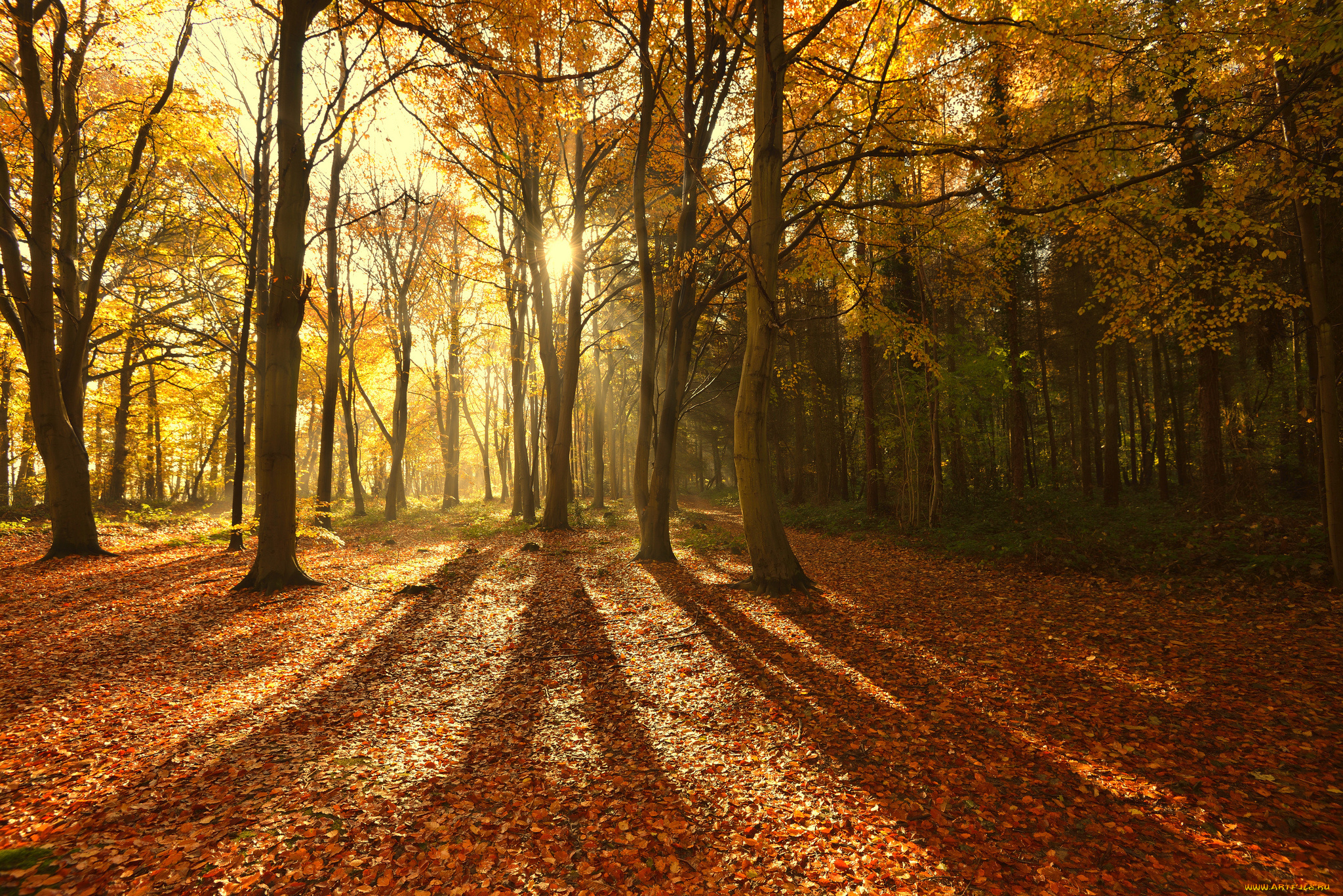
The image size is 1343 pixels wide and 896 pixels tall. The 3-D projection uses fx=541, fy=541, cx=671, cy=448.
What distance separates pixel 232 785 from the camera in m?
3.49

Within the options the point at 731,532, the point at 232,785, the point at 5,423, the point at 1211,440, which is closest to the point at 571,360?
the point at 731,532

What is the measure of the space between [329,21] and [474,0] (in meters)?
3.26

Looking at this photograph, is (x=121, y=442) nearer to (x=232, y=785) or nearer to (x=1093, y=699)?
(x=232, y=785)

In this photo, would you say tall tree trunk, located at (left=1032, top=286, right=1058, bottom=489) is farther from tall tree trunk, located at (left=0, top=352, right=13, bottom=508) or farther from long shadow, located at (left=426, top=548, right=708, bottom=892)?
tall tree trunk, located at (left=0, top=352, right=13, bottom=508)

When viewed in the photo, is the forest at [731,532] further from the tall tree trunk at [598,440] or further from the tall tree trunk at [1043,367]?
the tall tree trunk at [598,440]

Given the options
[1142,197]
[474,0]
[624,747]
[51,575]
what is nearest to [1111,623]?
[1142,197]

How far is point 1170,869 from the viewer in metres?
2.77

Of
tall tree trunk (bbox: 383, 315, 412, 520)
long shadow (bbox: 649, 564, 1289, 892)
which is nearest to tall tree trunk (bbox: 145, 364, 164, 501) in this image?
tall tree trunk (bbox: 383, 315, 412, 520)

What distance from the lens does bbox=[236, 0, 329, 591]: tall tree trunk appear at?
8.00m

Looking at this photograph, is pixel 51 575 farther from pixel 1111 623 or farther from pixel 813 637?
pixel 1111 623

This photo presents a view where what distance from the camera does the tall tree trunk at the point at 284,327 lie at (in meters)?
8.00

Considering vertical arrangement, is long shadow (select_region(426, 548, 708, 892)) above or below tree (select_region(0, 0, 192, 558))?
below

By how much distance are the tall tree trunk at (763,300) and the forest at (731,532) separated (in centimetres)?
7

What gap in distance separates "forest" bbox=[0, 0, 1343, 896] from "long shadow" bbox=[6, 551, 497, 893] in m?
0.03
